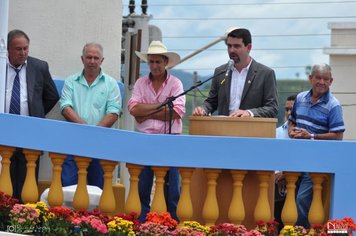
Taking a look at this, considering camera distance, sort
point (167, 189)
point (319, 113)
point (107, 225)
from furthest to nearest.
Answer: point (319, 113), point (167, 189), point (107, 225)

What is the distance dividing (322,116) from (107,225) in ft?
6.72

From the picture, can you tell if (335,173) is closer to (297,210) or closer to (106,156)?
(297,210)

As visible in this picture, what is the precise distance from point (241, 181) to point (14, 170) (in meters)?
1.77

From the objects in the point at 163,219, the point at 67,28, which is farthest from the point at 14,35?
the point at 163,219

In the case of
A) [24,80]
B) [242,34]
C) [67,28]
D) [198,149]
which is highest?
[67,28]

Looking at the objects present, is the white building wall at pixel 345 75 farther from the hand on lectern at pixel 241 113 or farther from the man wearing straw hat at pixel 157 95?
the hand on lectern at pixel 241 113

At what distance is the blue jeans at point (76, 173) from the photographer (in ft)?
29.9

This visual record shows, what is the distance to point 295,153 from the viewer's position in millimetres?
8602

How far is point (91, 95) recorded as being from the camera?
10.4 metres

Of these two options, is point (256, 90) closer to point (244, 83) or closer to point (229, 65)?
point (244, 83)

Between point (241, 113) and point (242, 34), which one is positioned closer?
point (241, 113)

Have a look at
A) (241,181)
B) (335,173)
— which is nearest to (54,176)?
(241,181)

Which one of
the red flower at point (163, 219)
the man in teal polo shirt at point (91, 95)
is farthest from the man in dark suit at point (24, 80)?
the red flower at point (163, 219)

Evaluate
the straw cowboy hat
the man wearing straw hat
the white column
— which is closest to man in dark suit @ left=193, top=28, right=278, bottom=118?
the man wearing straw hat
